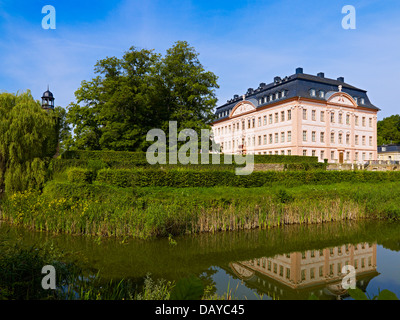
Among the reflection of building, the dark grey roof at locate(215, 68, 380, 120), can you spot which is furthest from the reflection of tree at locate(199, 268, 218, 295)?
the dark grey roof at locate(215, 68, 380, 120)

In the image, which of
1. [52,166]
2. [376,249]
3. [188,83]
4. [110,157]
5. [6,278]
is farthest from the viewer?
[188,83]

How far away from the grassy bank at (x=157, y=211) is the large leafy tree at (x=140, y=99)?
1325 centimetres

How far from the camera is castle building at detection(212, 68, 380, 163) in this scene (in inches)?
1716

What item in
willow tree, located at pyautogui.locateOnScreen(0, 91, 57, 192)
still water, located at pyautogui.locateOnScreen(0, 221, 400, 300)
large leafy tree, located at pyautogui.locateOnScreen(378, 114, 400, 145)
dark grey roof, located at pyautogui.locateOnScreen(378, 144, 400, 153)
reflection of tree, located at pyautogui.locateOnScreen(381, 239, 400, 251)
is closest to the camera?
still water, located at pyautogui.locateOnScreen(0, 221, 400, 300)

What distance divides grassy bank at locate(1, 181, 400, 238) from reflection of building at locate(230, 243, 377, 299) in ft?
10.1

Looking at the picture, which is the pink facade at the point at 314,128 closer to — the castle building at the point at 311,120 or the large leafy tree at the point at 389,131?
the castle building at the point at 311,120

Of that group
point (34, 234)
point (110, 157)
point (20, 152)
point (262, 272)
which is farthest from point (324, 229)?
point (110, 157)

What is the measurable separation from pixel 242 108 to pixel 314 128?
1477 cm

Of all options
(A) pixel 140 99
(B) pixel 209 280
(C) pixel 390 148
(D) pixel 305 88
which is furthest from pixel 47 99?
(C) pixel 390 148

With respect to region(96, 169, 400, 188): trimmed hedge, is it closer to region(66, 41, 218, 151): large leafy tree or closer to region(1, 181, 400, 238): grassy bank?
region(1, 181, 400, 238): grassy bank

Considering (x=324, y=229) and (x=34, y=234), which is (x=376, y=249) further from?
(x=34, y=234)
